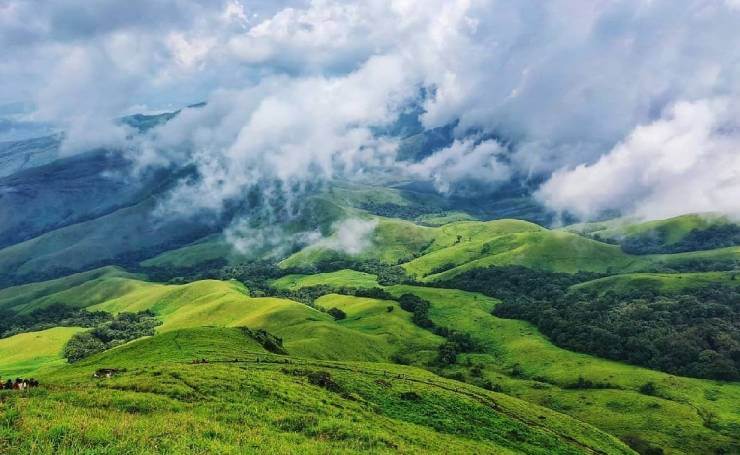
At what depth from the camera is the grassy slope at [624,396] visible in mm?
123519

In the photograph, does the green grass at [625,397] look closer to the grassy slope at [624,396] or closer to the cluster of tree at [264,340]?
the grassy slope at [624,396]

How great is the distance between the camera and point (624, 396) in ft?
478

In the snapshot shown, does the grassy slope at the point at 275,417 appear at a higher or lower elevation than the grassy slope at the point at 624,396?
higher

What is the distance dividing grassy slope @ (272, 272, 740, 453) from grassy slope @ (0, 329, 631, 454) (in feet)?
186

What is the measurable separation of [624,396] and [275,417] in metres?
142

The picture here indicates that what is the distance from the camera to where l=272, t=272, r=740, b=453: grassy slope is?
12352cm

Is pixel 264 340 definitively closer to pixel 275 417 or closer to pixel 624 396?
pixel 275 417

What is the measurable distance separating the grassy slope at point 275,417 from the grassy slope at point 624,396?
56.5 metres

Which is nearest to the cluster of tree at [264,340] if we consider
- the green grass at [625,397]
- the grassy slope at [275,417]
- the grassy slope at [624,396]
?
the grassy slope at [275,417]

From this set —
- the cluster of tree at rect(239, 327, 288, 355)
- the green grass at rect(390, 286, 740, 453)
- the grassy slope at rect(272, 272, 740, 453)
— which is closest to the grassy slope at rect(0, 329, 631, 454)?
the cluster of tree at rect(239, 327, 288, 355)

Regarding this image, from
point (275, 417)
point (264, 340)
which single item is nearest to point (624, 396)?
point (264, 340)

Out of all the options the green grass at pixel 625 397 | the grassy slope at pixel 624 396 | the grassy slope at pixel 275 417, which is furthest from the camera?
the grassy slope at pixel 624 396

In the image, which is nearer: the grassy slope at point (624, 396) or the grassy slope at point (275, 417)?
the grassy slope at point (275, 417)

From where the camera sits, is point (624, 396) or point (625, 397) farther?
point (624, 396)
